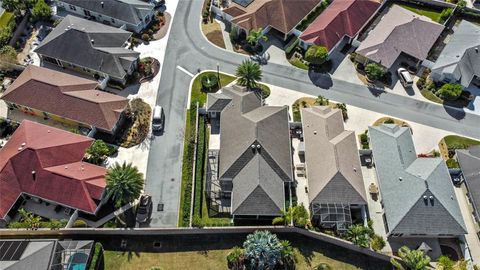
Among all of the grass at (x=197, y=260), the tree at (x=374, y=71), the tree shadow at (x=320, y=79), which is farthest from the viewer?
the tree shadow at (x=320, y=79)

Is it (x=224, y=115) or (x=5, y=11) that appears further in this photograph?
(x=5, y=11)

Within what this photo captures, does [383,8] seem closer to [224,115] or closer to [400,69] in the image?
[400,69]

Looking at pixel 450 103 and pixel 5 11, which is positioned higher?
pixel 5 11

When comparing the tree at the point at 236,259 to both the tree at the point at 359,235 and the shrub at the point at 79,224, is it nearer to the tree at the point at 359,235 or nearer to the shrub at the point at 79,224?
the tree at the point at 359,235

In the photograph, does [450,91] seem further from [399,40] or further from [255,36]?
[255,36]

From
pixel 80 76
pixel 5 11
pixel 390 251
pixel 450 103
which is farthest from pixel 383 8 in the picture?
pixel 5 11

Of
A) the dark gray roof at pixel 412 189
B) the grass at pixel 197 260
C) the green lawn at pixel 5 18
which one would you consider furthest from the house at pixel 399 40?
the green lawn at pixel 5 18
